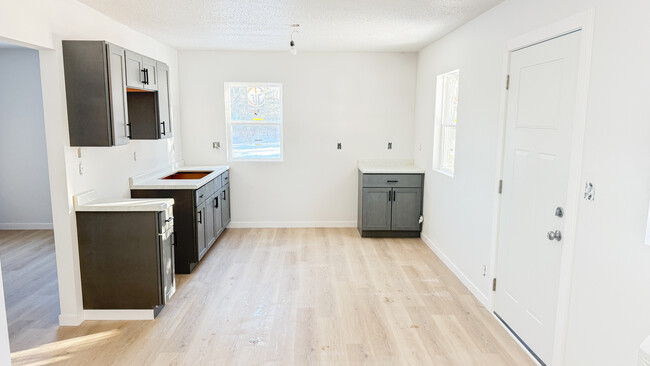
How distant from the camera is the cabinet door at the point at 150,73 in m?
3.64

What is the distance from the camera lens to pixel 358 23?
3922 mm

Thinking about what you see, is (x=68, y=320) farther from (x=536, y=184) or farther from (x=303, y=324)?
(x=536, y=184)

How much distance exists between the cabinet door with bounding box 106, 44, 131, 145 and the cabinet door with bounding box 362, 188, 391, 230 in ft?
9.94

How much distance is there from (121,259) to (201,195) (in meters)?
1.32

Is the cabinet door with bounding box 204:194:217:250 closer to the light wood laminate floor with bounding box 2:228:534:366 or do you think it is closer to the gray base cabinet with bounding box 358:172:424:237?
the light wood laminate floor with bounding box 2:228:534:366

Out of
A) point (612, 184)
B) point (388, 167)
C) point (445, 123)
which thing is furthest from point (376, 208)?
point (612, 184)

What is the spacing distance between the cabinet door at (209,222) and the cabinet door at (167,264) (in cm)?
108

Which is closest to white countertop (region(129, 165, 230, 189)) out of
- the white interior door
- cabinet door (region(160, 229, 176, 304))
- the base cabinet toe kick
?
the base cabinet toe kick

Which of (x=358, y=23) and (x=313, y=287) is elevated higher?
(x=358, y=23)

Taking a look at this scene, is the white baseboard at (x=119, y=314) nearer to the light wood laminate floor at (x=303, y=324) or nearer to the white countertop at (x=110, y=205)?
the light wood laminate floor at (x=303, y=324)

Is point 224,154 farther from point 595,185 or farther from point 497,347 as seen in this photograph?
point 595,185

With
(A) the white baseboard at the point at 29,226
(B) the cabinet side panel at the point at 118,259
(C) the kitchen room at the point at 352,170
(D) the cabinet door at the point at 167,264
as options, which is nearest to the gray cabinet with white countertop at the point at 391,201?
(C) the kitchen room at the point at 352,170

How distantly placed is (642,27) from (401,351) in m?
2.23

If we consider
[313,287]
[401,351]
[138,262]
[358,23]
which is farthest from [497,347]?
[358,23]
